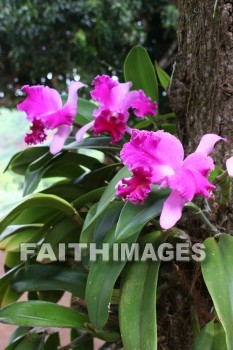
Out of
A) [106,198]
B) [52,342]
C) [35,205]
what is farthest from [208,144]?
[52,342]

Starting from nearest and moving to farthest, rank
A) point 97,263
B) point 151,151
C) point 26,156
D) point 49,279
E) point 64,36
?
1. point 151,151
2. point 97,263
3. point 49,279
4. point 26,156
5. point 64,36

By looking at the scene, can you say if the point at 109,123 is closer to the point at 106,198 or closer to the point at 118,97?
the point at 118,97

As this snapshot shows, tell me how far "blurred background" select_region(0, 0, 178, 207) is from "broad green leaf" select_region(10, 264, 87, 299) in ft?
3.95

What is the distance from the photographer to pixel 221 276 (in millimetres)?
510

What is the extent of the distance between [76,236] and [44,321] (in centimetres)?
17

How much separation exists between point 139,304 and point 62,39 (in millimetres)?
1542

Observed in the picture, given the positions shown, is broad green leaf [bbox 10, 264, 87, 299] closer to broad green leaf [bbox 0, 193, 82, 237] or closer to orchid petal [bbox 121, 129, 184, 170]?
broad green leaf [bbox 0, 193, 82, 237]

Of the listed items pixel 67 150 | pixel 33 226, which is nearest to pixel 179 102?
pixel 67 150

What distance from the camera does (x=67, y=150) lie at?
29.7 inches

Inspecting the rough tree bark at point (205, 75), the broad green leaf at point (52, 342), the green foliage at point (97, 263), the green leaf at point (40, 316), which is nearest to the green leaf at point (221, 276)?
the green foliage at point (97, 263)

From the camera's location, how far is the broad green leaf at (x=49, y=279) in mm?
667

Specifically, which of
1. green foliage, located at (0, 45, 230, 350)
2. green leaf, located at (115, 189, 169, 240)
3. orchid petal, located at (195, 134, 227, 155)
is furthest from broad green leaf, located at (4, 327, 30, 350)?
orchid petal, located at (195, 134, 227, 155)

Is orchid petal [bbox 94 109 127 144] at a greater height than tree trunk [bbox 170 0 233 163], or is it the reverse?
tree trunk [bbox 170 0 233 163]

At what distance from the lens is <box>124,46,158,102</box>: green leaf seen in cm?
75
